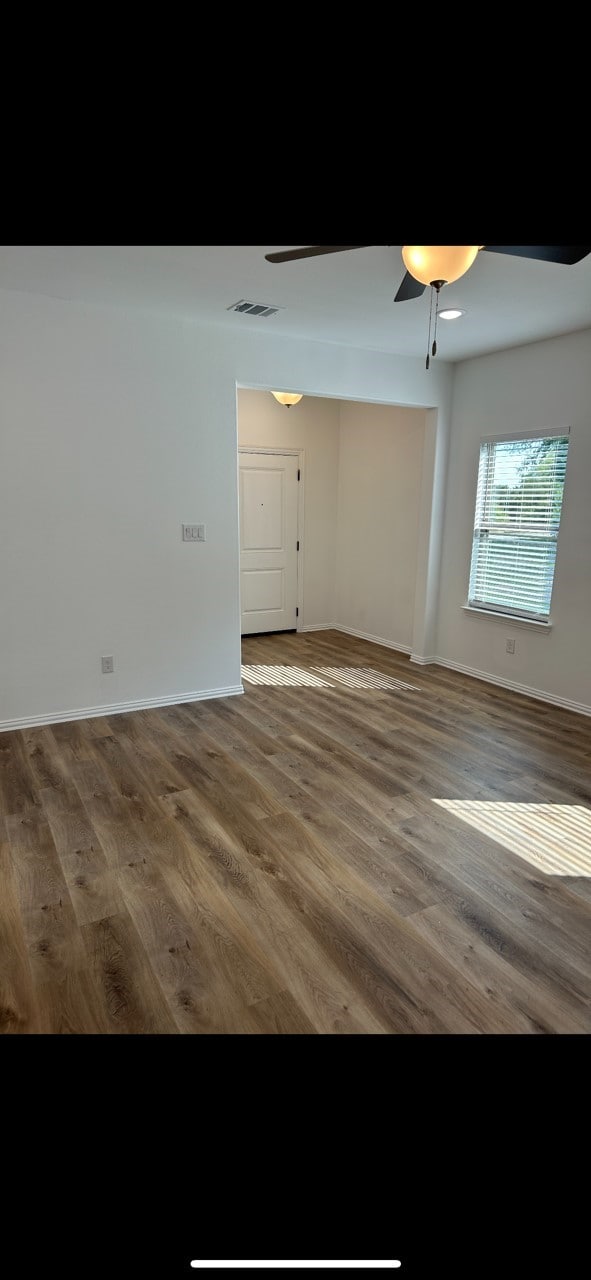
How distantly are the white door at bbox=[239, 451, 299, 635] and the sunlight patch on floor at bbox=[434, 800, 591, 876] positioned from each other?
152 inches

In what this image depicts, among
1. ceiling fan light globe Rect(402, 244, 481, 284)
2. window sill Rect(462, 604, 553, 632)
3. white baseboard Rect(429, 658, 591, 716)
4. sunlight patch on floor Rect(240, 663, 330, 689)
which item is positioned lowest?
sunlight patch on floor Rect(240, 663, 330, 689)

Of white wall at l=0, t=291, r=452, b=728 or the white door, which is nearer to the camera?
white wall at l=0, t=291, r=452, b=728

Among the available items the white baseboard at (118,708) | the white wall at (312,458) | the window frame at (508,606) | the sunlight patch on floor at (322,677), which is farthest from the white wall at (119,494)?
the white wall at (312,458)

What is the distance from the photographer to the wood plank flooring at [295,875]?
1.71 metres

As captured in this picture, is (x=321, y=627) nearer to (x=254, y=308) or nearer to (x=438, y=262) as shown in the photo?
(x=254, y=308)

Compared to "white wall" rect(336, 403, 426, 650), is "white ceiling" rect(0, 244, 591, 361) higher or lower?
higher

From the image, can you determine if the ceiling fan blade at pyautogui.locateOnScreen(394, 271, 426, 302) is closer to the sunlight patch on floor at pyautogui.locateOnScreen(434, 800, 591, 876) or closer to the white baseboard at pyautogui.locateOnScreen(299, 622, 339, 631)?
the sunlight patch on floor at pyautogui.locateOnScreen(434, 800, 591, 876)

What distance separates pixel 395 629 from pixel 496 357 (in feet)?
8.39

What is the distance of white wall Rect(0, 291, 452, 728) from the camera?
3510mm

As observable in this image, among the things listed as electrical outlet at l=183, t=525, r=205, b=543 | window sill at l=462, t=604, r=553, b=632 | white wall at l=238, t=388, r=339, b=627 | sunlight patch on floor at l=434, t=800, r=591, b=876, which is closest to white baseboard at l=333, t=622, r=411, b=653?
white wall at l=238, t=388, r=339, b=627

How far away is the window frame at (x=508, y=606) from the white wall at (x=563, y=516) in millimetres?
35

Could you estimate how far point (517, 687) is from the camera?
4.67 meters

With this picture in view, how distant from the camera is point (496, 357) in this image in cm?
459
